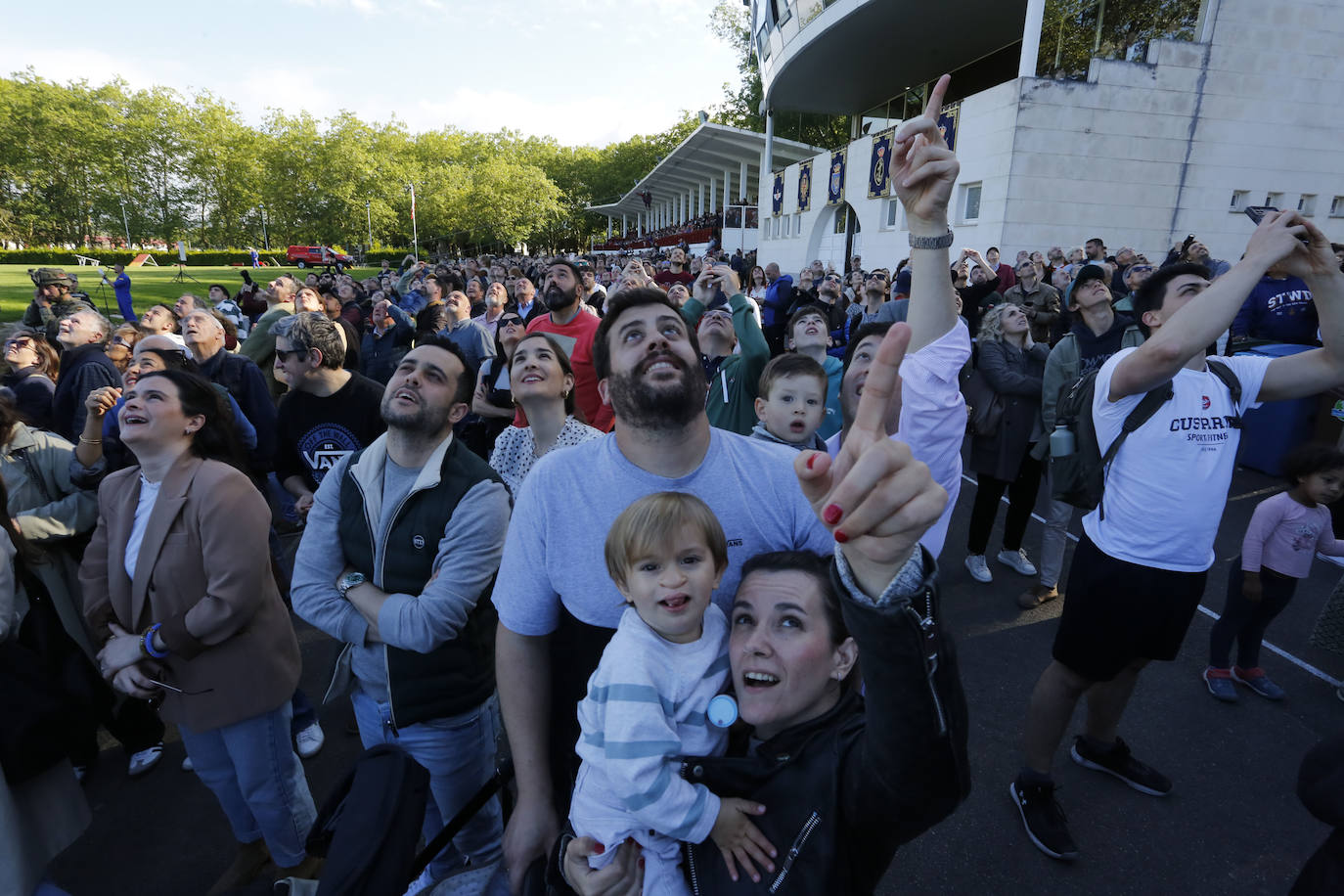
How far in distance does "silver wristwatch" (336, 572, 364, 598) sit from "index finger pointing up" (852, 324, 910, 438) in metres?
1.97

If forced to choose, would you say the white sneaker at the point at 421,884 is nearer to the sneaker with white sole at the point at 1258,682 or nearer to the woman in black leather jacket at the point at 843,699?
the woman in black leather jacket at the point at 843,699

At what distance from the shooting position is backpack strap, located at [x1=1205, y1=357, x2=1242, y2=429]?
2.48 metres

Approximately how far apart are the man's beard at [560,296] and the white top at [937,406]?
3794 mm

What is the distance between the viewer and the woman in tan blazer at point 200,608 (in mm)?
2340

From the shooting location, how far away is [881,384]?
1.06 metres

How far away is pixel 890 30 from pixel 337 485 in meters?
23.1

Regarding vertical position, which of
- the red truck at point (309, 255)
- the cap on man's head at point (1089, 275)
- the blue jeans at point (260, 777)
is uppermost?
the red truck at point (309, 255)

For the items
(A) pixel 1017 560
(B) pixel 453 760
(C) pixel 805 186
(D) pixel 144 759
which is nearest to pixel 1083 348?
(A) pixel 1017 560

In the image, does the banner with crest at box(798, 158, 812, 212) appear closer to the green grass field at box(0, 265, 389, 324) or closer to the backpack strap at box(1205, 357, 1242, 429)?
the green grass field at box(0, 265, 389, 324)

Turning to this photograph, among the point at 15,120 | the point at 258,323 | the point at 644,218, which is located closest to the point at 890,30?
the point at 258,323

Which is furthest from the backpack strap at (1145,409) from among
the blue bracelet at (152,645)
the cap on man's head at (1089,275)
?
the blue bracelet at (152,645)

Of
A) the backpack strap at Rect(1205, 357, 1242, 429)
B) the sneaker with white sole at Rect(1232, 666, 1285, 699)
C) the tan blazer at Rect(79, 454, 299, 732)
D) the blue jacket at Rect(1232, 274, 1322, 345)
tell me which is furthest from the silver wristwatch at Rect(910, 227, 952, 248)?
the blue jacket at Rect(1232, 274, 1322, 345)

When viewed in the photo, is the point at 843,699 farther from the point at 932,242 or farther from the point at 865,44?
the point at 865,44

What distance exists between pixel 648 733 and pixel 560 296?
4486 mm
